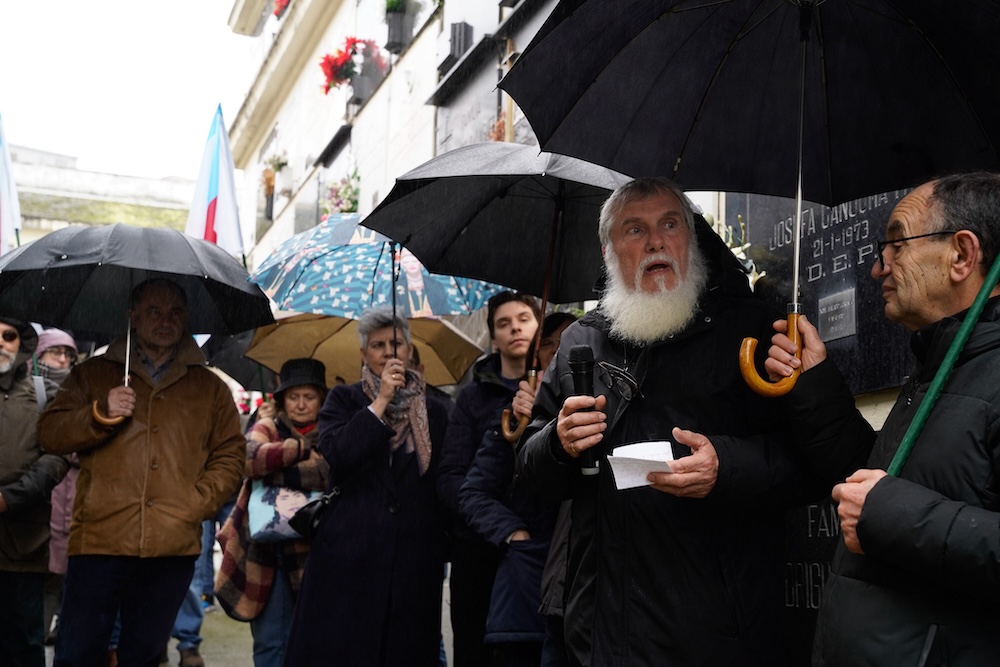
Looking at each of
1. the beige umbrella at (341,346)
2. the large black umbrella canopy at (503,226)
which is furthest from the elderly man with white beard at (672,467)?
the beige umbrella at (341,346)

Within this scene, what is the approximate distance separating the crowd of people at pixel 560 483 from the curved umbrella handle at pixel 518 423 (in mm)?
25

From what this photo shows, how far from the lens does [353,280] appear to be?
6672mm

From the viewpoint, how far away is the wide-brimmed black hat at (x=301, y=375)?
22.5 feet

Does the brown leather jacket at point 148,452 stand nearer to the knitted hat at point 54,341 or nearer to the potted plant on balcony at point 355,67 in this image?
the knitted hat at point 54,341

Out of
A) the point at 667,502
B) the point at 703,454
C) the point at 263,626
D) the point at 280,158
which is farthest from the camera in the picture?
the point at 280,158

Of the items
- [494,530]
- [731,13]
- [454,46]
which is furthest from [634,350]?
[454,46]

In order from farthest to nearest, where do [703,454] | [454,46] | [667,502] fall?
[454,46]
[667,502]
[703,454]

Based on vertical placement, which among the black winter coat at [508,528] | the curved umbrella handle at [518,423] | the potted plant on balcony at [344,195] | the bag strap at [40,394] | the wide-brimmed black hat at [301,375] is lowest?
the black winter coat at [508,528]

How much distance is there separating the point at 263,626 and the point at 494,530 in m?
2.06

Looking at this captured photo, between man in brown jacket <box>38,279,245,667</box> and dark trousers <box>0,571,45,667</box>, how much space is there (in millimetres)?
844

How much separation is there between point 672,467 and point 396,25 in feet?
44.5

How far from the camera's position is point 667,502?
362 centimetres

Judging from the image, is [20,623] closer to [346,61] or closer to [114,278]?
[114,278]

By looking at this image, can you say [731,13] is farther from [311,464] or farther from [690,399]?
[311,464]
